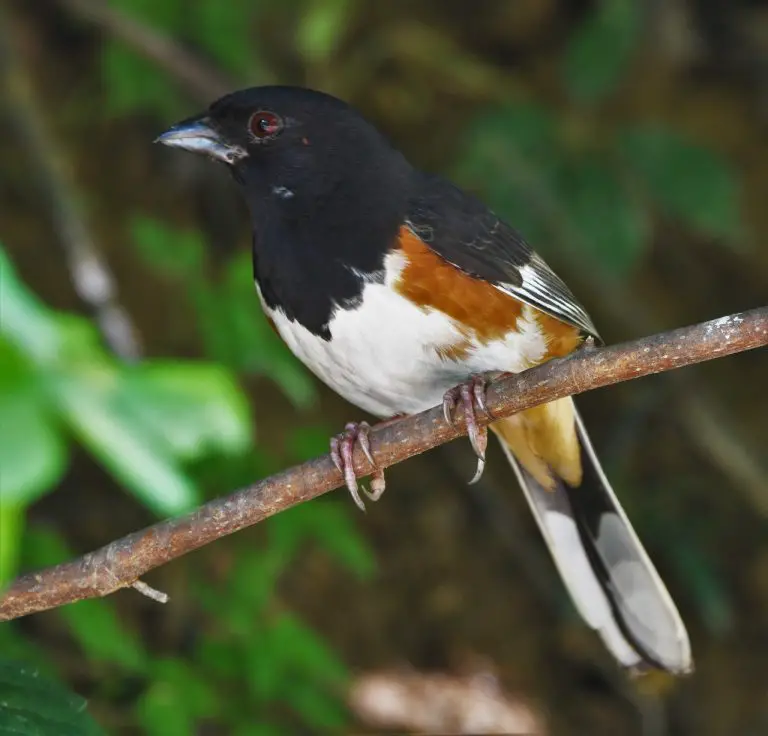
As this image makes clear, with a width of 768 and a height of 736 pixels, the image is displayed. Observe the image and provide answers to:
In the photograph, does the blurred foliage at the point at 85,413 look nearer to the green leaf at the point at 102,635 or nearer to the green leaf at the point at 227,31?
the green leaf at the point at 102,635

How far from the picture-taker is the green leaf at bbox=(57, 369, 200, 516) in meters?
0.79

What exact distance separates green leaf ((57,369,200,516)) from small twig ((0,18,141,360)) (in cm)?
161

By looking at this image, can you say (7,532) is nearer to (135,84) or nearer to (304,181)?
(304,181)

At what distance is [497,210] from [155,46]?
3.17 feet

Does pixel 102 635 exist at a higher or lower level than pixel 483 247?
lower

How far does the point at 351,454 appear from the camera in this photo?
187cm

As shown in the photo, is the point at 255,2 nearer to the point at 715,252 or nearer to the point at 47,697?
the point at 715,252

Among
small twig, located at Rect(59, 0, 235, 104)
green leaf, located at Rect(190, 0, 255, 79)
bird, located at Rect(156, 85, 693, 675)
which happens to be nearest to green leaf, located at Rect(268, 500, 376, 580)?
A: bird, located at Rect(156, 85, 693, 675)

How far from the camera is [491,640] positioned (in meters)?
3.85

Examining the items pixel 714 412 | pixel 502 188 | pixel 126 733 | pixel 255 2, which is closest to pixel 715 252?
pixel 714 412

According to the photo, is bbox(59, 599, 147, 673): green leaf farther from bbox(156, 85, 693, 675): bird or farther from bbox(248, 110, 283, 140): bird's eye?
bbox(248, 110, 283, 140): bird's eye

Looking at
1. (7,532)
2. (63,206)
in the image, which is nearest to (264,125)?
(63,206)

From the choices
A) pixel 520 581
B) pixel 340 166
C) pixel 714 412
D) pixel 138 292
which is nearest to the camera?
pixel 340 166

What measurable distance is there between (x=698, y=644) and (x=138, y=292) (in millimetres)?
2107
